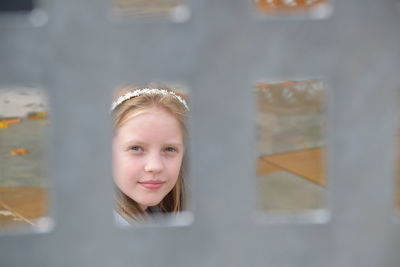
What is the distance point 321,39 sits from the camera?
1.28 ft

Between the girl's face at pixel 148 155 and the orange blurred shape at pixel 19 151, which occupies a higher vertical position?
the orange blurred shape at pixel 19 151

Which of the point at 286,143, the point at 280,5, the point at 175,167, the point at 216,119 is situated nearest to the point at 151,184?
the point at 175,167

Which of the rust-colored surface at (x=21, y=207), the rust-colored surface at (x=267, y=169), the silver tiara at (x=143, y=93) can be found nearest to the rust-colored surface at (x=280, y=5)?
the silver tiara at (x=143, y=93)

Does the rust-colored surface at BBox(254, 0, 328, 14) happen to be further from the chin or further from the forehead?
the chin

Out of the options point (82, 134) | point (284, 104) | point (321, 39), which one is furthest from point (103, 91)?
point (284, 104)

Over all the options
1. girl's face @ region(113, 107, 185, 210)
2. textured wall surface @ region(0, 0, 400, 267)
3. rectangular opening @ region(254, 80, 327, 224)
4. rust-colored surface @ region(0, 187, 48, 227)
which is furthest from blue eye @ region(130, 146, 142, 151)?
rectangular opening @ region(254, 80, 327, 224)

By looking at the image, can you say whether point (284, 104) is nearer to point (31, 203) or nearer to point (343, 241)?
point (31, 203)

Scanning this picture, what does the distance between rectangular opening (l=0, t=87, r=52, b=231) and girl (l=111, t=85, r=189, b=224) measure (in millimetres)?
377

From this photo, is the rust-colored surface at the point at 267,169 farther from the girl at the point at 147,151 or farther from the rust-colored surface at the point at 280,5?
the rust-colored surface at the point at 280,5

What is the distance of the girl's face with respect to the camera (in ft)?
2.99

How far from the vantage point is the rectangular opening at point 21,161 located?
1.61 meters

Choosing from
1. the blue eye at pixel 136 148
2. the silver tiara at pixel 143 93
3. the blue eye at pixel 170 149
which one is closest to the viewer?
the blue eye at pixel 136 148

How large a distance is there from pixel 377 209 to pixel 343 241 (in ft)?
0.11

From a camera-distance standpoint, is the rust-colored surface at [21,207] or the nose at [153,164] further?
the rust-colored surface at [21,207]
